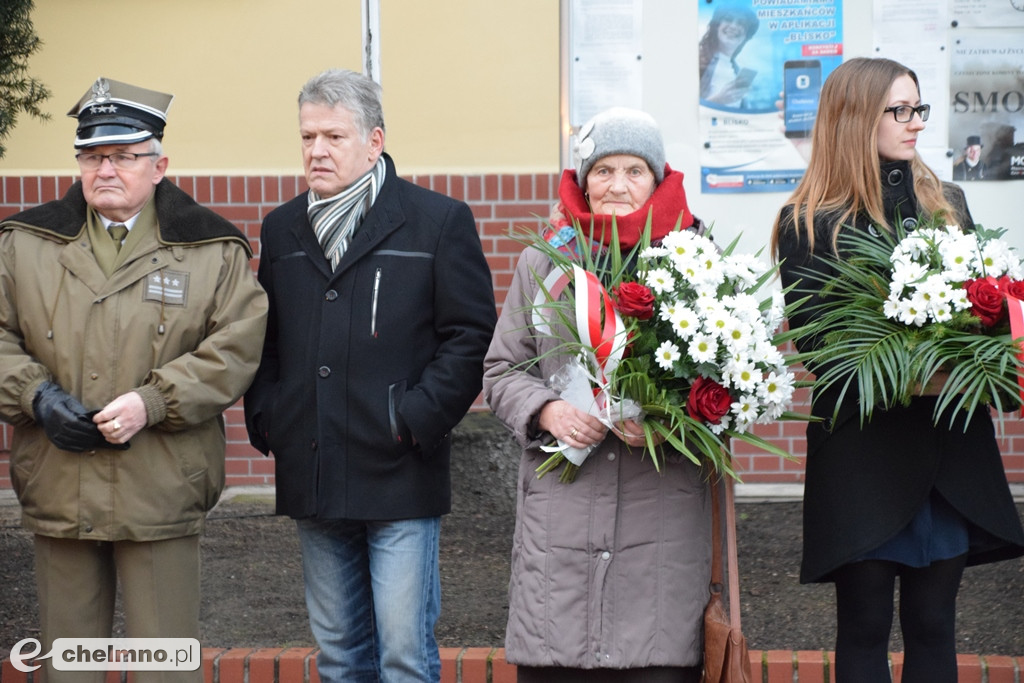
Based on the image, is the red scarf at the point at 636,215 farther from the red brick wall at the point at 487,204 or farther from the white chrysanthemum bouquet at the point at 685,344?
the red brick wall at the point at 487,204

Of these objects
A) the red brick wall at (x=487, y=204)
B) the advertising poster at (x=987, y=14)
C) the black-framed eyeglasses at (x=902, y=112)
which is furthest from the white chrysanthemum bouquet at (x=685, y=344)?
the advertising poster at (x=987, y=14)

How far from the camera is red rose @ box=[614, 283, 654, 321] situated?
10.7 ft

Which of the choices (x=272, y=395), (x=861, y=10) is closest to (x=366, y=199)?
(x=272, y=395)

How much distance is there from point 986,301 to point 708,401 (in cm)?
82

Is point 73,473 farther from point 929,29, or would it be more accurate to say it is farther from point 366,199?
point 929,29

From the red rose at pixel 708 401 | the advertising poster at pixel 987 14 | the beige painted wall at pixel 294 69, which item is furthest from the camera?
the beige painted wall at pixel 294 69

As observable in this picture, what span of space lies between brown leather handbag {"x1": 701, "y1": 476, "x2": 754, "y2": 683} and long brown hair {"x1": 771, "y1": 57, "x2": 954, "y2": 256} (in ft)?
2.78

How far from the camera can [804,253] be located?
3828 mm

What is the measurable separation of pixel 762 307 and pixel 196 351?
1.67 meters

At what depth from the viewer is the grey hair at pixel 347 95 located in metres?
3.97

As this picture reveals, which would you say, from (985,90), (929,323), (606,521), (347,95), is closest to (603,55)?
(985,90)

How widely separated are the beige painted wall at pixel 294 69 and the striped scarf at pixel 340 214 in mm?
2590

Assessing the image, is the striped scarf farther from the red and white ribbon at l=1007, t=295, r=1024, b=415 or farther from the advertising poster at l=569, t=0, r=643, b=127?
the advertising poster at l=569, t=0, r=643, b=127

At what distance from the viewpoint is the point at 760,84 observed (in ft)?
21.1
